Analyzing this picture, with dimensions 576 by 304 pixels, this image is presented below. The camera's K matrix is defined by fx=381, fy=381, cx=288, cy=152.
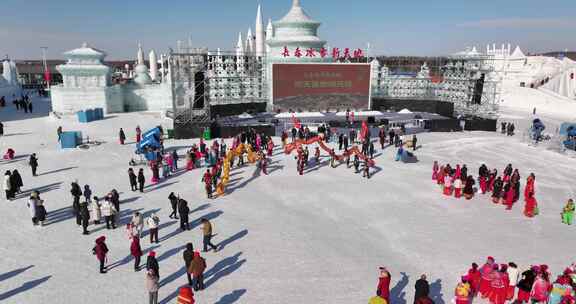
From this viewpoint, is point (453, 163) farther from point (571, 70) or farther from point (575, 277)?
point (571, 70)

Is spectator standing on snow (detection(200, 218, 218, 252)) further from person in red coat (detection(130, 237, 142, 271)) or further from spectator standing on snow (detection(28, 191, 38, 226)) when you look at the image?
spectator standing on snow (detection(28, 191, 38, 226))

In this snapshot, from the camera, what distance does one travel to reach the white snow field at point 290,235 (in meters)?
9.41

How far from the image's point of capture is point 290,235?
12.2 metres

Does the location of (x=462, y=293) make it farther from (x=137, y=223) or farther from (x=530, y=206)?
(x=137, y=223)

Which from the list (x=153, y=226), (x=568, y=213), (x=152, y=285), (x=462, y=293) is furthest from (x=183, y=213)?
(x=568, y=213)

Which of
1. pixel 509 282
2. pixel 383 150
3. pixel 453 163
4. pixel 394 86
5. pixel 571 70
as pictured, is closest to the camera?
pixel 509 282

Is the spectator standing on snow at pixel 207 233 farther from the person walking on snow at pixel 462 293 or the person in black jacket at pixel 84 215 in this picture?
the person walking on snow at pixel 462 293

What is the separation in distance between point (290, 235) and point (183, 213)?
3477mm

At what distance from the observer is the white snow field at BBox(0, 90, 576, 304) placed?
30.9ft

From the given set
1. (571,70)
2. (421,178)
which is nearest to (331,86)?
(421,178)

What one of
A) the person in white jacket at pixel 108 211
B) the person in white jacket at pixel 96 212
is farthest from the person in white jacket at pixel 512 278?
the person in white jacket at pixel 96 212

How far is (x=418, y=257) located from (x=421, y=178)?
26.9 ft

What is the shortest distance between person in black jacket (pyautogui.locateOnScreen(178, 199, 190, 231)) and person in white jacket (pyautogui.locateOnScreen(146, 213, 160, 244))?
87cm

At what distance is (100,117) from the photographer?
1367 inches
